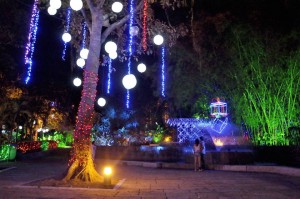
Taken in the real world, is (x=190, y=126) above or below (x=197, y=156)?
above

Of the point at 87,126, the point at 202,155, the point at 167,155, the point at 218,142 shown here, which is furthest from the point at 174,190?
the point at 218,142

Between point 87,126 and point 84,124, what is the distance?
111mm

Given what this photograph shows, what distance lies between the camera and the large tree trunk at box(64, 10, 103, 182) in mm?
11125

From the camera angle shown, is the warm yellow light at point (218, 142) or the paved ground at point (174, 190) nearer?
the paved ground at point (174, 190)

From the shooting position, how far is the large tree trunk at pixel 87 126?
36.5 feet

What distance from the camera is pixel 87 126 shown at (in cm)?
1136

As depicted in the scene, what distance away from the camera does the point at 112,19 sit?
1366 centimetres

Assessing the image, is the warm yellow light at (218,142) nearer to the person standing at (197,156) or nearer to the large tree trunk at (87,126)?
the person standing at (197,156)

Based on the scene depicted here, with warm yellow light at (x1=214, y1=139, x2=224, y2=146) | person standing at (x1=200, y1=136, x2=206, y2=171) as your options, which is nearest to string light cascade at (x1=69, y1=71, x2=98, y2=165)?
person standing at (x1=200, y1=136, x2=206, y2=171)

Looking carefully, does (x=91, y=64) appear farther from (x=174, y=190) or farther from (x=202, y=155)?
(x=202, y=155)

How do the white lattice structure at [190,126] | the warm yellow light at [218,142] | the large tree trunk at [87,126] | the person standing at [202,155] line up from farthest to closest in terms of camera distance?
the white lattice structure at [190,126] → the warm yellow light at [218,142] → the person standing at [202,155] → the large tree trunk at [87,126]

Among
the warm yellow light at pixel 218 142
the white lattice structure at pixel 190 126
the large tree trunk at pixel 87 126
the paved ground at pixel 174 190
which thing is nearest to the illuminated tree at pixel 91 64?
the large tree trunk at pixel 87 126

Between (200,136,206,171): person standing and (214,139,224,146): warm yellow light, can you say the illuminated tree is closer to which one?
(200,136,206,171): person standing

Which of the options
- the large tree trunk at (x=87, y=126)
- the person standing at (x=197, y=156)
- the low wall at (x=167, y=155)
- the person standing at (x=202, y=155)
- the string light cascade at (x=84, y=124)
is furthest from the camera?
the low wall at (x=167, y=155)
